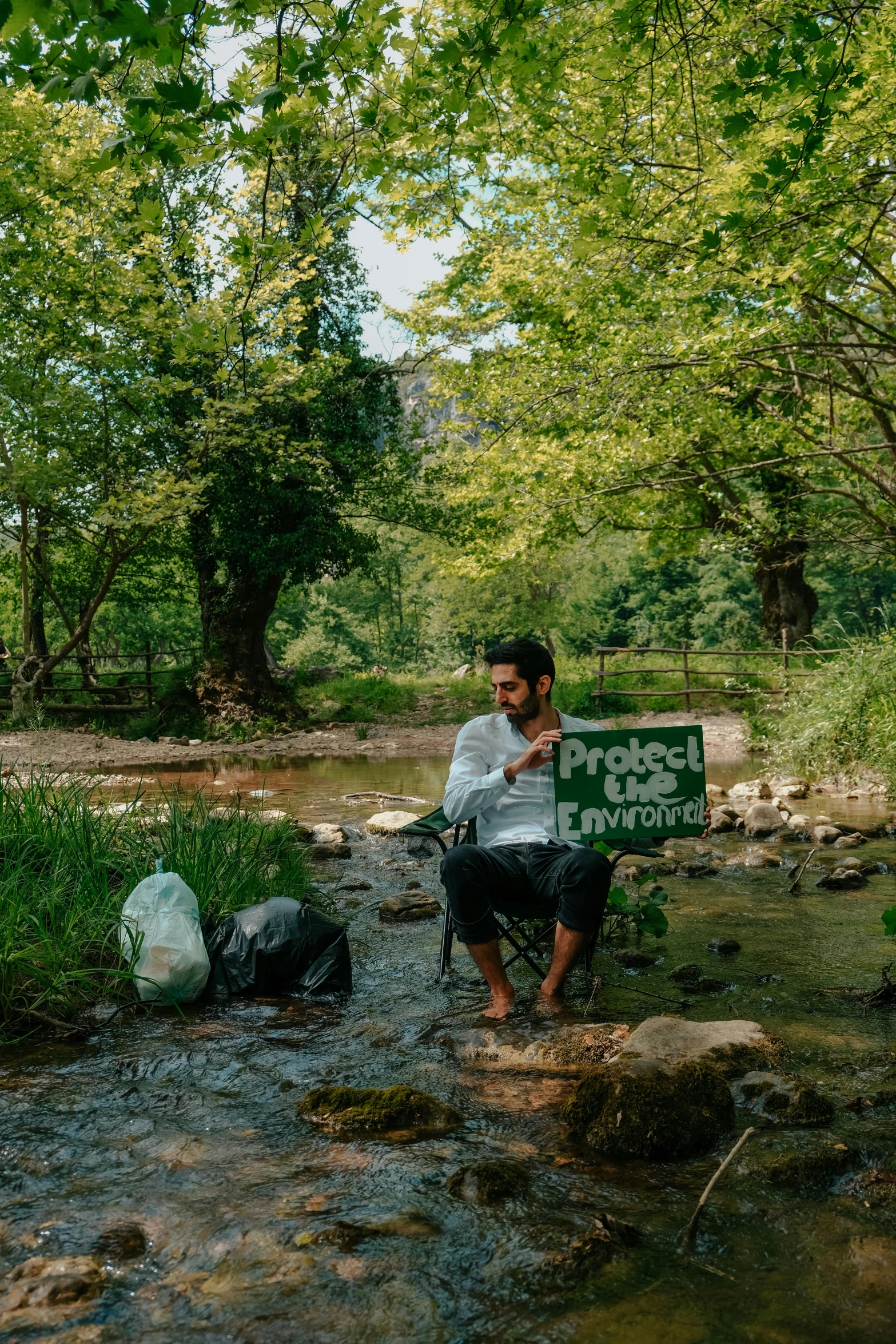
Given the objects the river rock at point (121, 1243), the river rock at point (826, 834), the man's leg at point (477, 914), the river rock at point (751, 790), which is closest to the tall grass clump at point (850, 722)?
the river rock at point (751, 790)

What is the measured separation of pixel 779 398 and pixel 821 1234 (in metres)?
14.5

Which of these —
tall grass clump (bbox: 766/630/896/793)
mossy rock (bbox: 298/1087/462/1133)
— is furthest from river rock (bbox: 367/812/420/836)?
mossy rock (bbox: 298/1087/462/1133)

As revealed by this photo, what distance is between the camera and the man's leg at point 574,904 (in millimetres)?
3609

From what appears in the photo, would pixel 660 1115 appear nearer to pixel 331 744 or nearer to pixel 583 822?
pixel 583 822

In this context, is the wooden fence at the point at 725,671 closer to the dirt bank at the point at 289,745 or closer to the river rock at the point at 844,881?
the dirt bank at the point at 289,745

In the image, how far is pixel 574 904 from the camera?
363 cm

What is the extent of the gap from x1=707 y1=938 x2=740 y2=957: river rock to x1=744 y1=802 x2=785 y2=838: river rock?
10.9 feet

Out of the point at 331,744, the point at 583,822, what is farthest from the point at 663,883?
the point at 331,744

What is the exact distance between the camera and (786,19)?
277 inches

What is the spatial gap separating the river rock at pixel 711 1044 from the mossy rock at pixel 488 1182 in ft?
2.04

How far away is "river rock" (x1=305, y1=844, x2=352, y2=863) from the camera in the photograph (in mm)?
7000

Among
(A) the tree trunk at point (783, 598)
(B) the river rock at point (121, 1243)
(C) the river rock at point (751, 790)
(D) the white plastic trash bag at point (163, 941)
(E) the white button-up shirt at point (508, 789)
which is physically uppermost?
(A) the tree trunk at point (783, 598)

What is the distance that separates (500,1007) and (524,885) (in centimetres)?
48

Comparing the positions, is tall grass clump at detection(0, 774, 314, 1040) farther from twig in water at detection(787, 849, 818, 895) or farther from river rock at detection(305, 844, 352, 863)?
twig in water at detection(787, 849, 818, 895)
